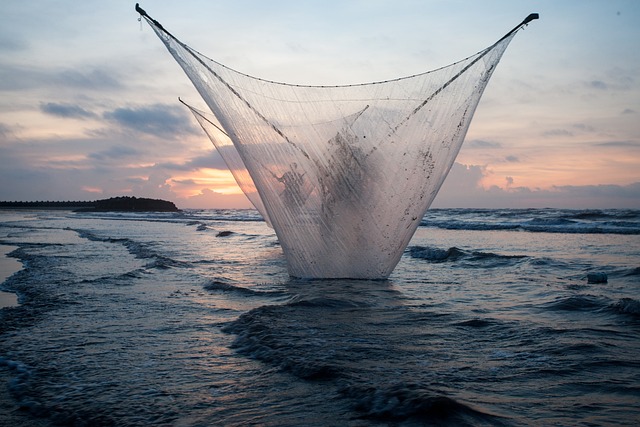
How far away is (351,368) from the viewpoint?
4336 millimetres

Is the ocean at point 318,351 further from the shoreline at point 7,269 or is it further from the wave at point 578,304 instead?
the shoreline at point 7,269

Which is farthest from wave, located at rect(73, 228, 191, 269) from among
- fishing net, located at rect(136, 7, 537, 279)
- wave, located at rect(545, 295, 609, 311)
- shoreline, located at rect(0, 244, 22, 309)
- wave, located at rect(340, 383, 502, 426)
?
wave, located at rect(340, 383, 502, 426)

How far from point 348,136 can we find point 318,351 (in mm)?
3968

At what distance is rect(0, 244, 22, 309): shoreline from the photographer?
7.35m

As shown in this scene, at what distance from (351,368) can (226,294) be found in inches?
170

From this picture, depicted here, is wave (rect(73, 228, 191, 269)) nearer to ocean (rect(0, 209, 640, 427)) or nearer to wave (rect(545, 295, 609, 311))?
ocean (rect(0, 209, 640, 427))

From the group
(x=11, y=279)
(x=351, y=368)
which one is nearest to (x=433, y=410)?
(x=351, y=368)

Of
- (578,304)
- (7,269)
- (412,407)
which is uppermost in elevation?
(578,304)

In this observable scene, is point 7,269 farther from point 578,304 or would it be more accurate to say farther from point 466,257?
point 466,257

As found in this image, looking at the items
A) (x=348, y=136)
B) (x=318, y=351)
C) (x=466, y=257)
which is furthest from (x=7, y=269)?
(x=466, y=257)

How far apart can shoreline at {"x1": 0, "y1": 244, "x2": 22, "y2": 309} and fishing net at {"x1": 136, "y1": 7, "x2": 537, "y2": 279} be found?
13.2 feet

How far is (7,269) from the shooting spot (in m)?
11.1

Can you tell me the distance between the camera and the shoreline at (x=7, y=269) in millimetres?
7352

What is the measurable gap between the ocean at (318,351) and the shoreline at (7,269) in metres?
0.25
